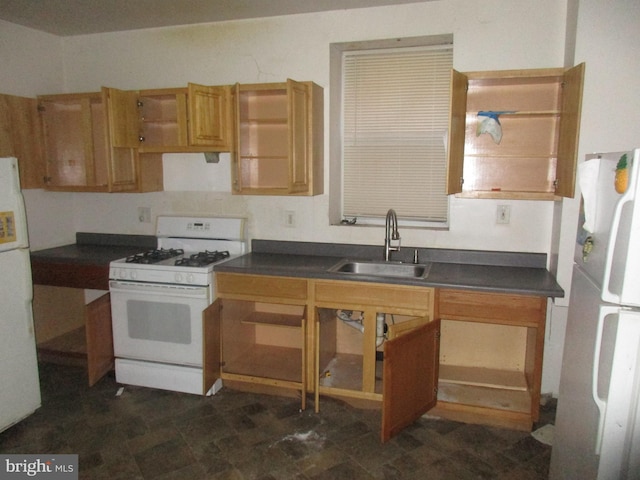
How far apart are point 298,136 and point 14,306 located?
1904 millimetres

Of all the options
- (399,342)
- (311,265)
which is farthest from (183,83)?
(399,342)

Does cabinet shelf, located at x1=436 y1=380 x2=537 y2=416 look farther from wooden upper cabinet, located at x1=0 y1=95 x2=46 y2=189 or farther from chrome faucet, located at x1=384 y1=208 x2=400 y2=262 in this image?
wooden upper cabinet, located at x1=0 y1=95 x2=46 y2=189

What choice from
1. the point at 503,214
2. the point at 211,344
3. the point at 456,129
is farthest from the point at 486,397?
the point at 211,344

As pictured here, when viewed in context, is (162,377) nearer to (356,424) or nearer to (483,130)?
(356,424)

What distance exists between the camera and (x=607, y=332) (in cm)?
157

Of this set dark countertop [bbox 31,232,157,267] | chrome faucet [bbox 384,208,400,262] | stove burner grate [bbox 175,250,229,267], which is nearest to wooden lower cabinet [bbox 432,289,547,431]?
chrome faucet [bbox 384,208,400,262]

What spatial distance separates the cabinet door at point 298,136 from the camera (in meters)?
2.96

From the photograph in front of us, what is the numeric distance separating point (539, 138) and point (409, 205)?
922 mm

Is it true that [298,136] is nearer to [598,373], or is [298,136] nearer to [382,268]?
[382,268]

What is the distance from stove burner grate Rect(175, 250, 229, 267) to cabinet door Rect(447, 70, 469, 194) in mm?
1570

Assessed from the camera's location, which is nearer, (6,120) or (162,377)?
(162,377)

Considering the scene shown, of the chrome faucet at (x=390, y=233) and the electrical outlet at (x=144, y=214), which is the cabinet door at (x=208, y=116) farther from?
the chrome faucet at (x=390, y=233)

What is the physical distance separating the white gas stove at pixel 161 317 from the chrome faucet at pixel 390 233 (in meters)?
1.10

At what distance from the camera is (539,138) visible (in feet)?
9.57
